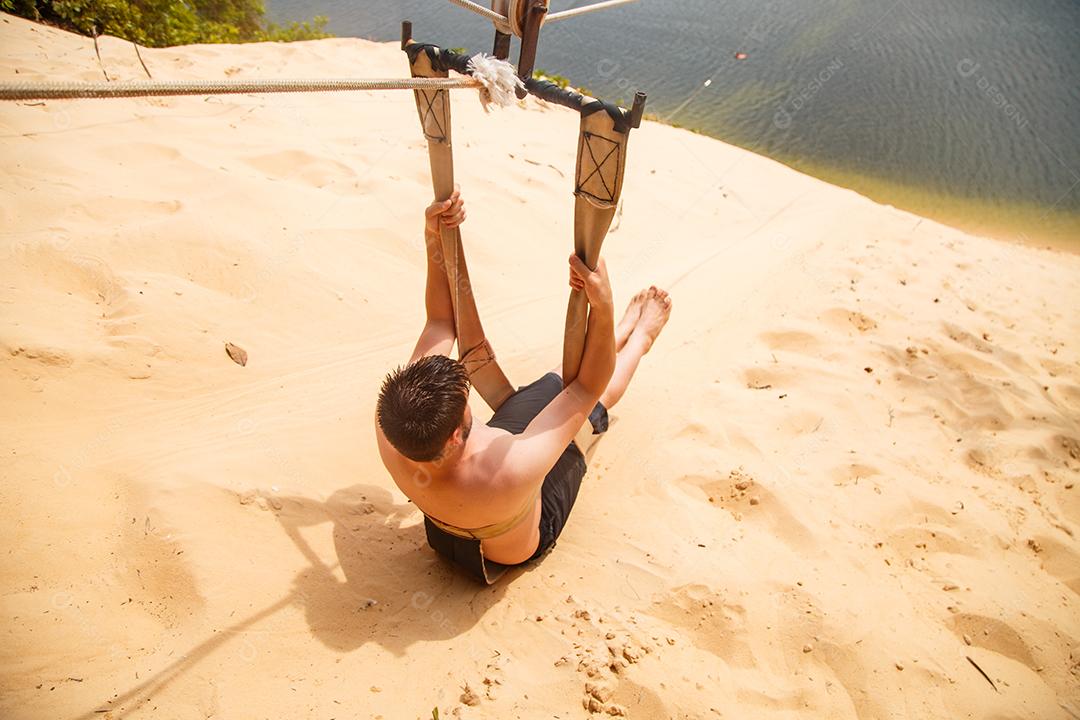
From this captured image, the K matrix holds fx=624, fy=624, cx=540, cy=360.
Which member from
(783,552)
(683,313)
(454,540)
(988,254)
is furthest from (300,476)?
(988,254)

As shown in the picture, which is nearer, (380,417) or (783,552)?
(380,417)

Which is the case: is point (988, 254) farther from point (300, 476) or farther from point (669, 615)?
point (300, 476)

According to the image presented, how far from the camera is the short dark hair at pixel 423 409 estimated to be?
5.48 ft

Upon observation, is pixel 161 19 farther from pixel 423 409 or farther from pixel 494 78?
pixel 423 409

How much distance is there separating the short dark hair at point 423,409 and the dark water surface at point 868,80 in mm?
7647

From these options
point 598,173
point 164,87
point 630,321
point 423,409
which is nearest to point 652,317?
point 630,321

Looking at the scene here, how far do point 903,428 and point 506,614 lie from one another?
220cm

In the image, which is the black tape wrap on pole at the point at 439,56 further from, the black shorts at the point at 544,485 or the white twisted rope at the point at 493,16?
the black shorts at the point at 544,485

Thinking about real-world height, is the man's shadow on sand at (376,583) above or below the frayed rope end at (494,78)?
below

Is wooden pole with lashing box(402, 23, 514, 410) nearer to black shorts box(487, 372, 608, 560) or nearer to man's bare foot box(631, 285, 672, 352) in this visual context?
black shorts box(487, 372, 608, 560)

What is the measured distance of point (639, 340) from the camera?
272 centimetres

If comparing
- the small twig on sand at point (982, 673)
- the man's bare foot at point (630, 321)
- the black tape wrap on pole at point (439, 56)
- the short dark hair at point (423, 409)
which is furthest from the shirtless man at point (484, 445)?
the small twig on sand at point (982, 673)

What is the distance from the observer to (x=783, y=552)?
2.31 metres

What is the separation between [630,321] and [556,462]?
874 mm
